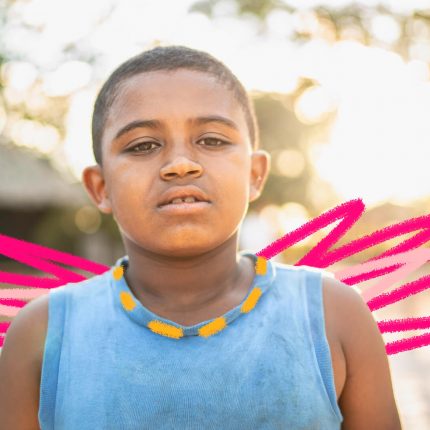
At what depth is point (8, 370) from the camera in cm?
143

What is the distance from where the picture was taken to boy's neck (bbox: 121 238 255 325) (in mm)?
1495

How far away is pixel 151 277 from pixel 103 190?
29 cm

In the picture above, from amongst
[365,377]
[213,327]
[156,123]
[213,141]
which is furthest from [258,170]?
[365,377]

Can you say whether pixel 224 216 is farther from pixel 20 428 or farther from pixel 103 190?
pixel 20 428

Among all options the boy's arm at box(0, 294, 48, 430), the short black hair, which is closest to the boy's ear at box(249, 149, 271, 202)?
the short black hair

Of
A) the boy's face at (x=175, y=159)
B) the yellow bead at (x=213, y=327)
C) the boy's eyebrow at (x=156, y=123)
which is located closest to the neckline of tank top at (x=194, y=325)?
the yellow bead at (x=213, y=327)

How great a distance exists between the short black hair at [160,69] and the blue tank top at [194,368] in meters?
0.43

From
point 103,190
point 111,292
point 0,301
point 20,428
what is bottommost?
point 20,428

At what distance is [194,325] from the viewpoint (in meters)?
1.43

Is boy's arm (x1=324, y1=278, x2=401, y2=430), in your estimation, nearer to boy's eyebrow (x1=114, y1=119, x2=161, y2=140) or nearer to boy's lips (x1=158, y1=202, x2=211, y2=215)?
boy's lips (x1=158, y1=202, x2=211, y2=215)

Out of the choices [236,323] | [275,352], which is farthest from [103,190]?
[275,352]

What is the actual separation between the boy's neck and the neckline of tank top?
33mm

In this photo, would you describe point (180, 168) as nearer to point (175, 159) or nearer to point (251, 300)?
point (175, 159)

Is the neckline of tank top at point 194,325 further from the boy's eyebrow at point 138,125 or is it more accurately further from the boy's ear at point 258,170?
the boy's eyebrow at point 138,125
